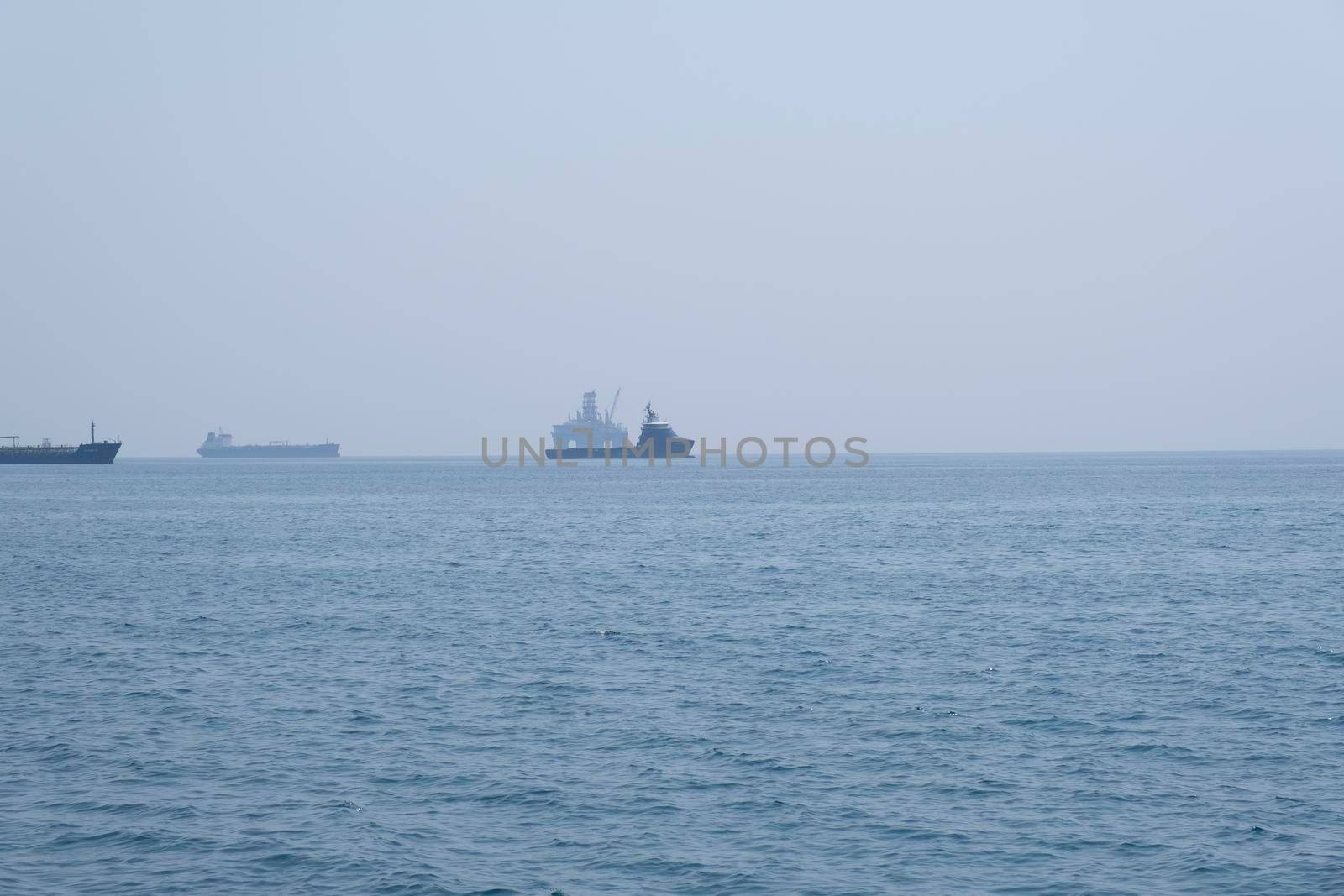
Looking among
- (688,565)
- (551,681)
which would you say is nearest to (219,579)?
(688,565)

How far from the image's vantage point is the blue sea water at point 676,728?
16422mm

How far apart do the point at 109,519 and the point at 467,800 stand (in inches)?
3291

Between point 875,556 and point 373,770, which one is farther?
point 875,556

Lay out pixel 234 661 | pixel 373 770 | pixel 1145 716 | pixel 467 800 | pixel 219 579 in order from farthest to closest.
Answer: pixel 219 579, pixel 234 661, pixel 1145 716, pixel 373 770, pixel 467 800

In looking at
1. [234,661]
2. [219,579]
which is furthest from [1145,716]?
[219,579]

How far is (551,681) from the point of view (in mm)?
28172

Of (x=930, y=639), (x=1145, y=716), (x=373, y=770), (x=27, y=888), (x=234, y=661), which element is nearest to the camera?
(x=27, y=888)

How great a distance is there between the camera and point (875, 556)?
60.7 m

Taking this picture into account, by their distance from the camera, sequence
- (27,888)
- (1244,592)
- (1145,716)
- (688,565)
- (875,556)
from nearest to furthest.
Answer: (27,888)
(1145,716)
(1244,592)
(688,565)
(875,556)

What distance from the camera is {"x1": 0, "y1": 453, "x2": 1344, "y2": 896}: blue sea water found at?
1642 centimetres

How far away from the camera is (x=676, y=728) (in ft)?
77.0

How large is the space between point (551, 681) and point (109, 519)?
75804 millimetres

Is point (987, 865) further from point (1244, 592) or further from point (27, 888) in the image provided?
point (1244, 592)

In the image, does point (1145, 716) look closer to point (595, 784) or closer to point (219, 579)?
point (595, 784)
